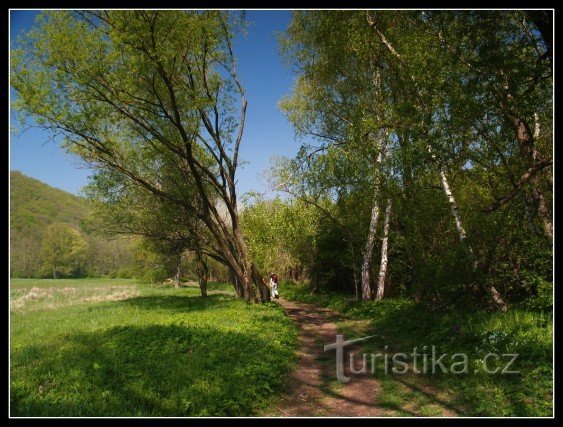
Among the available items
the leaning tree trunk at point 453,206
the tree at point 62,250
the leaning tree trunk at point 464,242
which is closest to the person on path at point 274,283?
the leaning tree trunk at point 464,242

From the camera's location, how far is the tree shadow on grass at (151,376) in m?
6.54

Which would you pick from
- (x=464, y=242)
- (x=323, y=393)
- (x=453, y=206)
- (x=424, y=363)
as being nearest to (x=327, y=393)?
(x=323, y=393)

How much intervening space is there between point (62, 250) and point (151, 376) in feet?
219

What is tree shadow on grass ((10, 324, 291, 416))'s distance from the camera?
21.5 ft

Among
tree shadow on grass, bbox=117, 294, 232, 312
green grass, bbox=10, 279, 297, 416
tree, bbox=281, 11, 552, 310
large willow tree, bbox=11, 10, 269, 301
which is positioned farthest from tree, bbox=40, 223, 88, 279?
tree, bbox=281, 11, 552, 310

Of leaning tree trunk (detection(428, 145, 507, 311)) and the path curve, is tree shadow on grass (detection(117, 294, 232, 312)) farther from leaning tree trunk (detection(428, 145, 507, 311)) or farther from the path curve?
leaning tree trunk (detection(428, 145, 507, 311))

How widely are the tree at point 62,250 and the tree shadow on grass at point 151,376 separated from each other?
58.9 m

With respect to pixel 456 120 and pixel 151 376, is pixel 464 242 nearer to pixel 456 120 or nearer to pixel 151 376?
pixel 456 120

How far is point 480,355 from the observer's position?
8.22 meters

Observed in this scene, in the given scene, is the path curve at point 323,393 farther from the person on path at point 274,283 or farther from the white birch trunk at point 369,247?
the person on path at point 274,283
